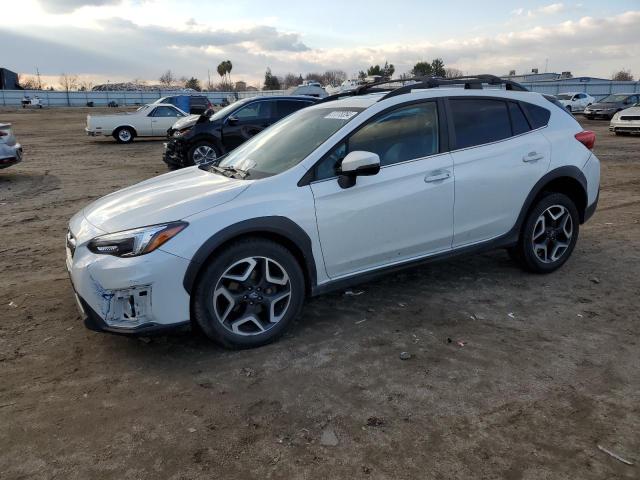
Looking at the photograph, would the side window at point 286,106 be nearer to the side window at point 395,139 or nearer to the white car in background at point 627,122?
the side window at point 395,139

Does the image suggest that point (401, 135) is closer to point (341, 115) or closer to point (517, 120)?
point (341, 115)

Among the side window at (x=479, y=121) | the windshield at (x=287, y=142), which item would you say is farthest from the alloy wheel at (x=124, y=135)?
the side window at (x=479, y=121)

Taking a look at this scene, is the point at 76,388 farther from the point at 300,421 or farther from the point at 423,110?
the point at 423,110

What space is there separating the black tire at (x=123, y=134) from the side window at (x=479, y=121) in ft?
60.3

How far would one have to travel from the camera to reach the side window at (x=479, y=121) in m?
4.54

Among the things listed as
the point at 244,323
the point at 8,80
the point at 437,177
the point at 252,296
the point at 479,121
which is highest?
A: the point at 8,80

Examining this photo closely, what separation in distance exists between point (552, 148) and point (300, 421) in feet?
11.5

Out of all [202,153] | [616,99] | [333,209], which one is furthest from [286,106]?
[616,99]

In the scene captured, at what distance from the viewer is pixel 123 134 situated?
2061cm

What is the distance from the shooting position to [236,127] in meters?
12.0

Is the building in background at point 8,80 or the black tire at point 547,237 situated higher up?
the building in background at point 8,80

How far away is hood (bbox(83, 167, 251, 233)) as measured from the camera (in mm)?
3516

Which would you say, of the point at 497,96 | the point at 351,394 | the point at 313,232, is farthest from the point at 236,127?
the point at 351,394

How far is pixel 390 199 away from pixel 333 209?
486 millimetres
